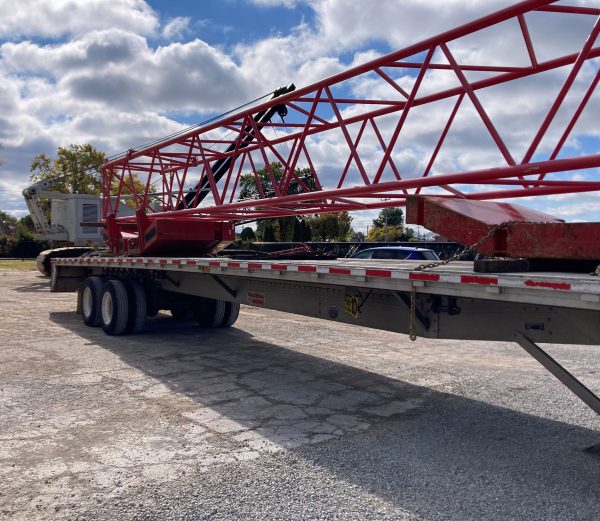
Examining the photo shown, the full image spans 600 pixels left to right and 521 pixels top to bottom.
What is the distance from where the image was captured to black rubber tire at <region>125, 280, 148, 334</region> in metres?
10.7

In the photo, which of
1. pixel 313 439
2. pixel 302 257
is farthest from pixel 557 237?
pixel 302 257

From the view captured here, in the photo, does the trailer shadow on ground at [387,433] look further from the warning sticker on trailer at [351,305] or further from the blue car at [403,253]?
the blue car at [403,253]

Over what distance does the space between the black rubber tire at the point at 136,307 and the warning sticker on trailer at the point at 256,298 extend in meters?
3.61

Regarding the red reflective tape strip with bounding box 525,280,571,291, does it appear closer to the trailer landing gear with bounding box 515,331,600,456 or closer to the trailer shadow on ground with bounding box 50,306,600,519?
the trailer landing gear with bounding box 515,331,600,456

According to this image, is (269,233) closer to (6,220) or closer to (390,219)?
(390,219)

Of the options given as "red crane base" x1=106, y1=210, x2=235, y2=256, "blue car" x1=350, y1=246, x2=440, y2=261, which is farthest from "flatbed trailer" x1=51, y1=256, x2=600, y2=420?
"blue car" x1=350, y1=246, x2=440, y2=261

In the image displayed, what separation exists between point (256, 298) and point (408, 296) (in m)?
2.68

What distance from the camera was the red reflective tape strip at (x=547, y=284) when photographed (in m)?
3.64

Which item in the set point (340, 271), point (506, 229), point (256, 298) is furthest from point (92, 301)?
point (506, 229)

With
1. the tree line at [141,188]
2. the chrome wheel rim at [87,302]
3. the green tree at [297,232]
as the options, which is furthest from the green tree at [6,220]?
the chrome wheel rim at [87,302]

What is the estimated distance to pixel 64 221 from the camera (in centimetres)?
2425

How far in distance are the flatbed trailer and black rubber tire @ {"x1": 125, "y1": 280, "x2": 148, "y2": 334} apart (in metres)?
0.02

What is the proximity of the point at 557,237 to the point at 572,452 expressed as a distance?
182cm

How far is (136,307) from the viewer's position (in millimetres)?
10719
